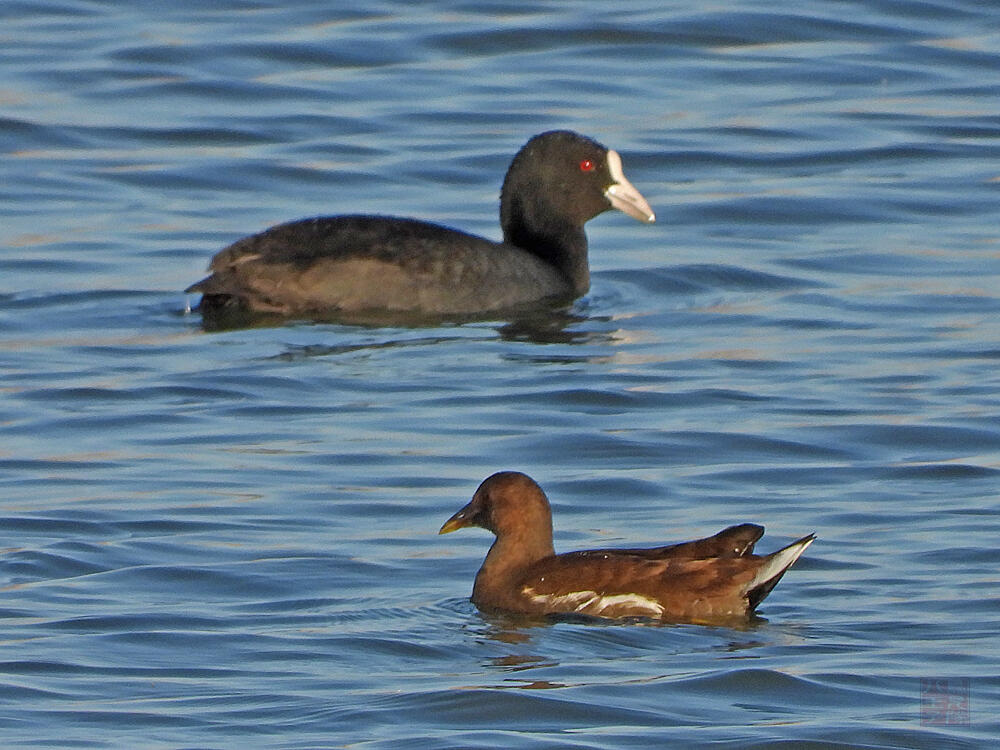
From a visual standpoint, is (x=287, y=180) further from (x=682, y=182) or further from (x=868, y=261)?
(x=868, y=261)

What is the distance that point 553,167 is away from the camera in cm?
1489

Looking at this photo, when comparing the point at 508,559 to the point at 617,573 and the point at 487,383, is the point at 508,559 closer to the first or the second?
the point at 617,573

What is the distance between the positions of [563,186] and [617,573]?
694cm

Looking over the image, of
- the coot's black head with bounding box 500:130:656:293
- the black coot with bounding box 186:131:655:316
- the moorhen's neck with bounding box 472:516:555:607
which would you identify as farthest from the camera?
the coot's black head with bounding box 500:130:656:293

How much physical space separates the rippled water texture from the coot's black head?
489mm

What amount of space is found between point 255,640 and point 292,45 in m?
13.9

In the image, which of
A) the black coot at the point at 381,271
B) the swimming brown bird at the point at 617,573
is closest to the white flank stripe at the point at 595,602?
the swimming brown bird at the point at 617,573

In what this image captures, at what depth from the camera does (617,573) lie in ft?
26.9

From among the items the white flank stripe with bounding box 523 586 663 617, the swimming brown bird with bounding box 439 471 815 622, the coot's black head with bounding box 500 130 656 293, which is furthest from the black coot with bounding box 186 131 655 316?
the white flank stripe with bounding box 523 586 663 617

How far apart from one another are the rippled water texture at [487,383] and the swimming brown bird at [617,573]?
0.31 feet

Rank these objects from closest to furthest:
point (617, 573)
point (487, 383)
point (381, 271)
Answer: point (617, 573) → point (487, 383) → point (381, 271)

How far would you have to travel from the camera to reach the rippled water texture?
291 inches

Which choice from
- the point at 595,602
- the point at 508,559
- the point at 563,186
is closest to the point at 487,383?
the point at 563,186

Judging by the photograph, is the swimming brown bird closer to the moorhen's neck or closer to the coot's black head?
the moorhen's neck
